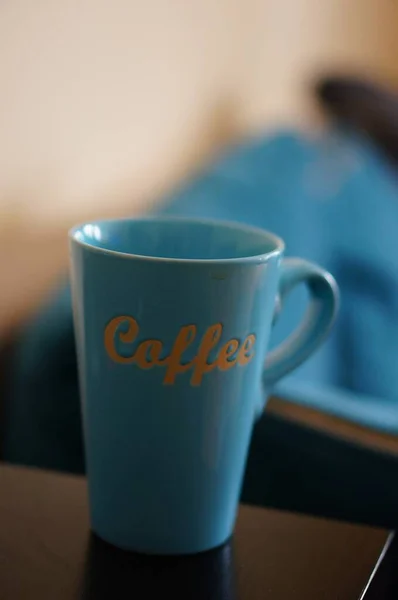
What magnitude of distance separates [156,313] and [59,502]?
179 mm

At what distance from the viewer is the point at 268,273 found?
38 cm

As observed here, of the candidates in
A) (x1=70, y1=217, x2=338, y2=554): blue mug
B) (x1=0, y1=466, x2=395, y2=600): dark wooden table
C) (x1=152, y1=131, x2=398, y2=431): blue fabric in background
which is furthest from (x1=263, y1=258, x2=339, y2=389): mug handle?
(x1=152, y1=131, x2=398, y2=431): blue fabric in background

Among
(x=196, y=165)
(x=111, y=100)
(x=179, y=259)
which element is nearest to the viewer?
(x=179, y=259)

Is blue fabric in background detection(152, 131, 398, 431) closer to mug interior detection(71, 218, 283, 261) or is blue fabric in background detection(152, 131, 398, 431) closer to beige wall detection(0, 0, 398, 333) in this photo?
beige wall detection(0, 0, 398, 333)

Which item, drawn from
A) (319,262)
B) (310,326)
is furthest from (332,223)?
(310,326)

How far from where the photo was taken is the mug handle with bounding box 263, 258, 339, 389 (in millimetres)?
438

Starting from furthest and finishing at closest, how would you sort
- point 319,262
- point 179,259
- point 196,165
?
point 196,165, point 319,262, point 179,259

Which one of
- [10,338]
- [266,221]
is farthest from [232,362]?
[266,221]

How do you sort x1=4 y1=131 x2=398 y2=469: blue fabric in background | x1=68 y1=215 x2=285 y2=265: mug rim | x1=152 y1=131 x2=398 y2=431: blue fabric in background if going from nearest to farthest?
1. x1=68 y1=215 x2=285 y2=265: mug rim
2. x1=4 y1=131 x2=398 y2=469: blue fabric in background
3. x1=152 y1=131 x2=398 y2=431: blue fabric in background

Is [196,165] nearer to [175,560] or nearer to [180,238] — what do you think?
[180,238]

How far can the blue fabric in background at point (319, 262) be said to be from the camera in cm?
60

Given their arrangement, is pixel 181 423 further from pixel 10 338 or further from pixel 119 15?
pixel 119 15

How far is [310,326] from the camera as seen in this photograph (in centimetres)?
45

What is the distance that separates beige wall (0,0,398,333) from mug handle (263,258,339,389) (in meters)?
0.33
